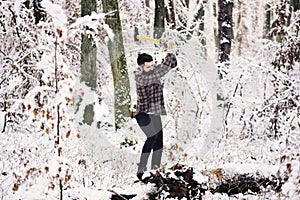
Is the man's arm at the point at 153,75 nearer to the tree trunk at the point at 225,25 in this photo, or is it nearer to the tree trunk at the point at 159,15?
the tree trunk at the point at 225,25

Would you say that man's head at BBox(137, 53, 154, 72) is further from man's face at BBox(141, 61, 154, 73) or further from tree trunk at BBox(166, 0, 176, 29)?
tree trunk at BBox(166, 0, 176, 29)

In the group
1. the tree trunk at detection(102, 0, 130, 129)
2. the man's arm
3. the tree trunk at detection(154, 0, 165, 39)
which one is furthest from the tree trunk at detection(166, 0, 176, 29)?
the man's arm

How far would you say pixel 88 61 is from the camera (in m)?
9.25

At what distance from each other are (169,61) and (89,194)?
232 cm

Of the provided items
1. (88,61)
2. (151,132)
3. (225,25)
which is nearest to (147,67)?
(151,132)

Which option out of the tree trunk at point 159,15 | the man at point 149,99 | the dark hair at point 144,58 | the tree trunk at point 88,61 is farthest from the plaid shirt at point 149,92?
the tree trunk at point 159,15

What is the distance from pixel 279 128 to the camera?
7.48m

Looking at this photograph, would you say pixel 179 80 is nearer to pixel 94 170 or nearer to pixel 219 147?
pixel 219 147

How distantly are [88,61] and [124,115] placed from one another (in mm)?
1471

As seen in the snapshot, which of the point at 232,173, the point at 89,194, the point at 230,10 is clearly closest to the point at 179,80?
the point at 230,10

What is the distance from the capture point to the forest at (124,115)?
3.71 metres

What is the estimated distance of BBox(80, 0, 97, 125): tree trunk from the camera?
28.9ft

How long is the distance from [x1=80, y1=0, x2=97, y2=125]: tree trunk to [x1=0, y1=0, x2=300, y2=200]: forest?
1.1 inches

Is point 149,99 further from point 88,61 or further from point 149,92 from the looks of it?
point 88,61
